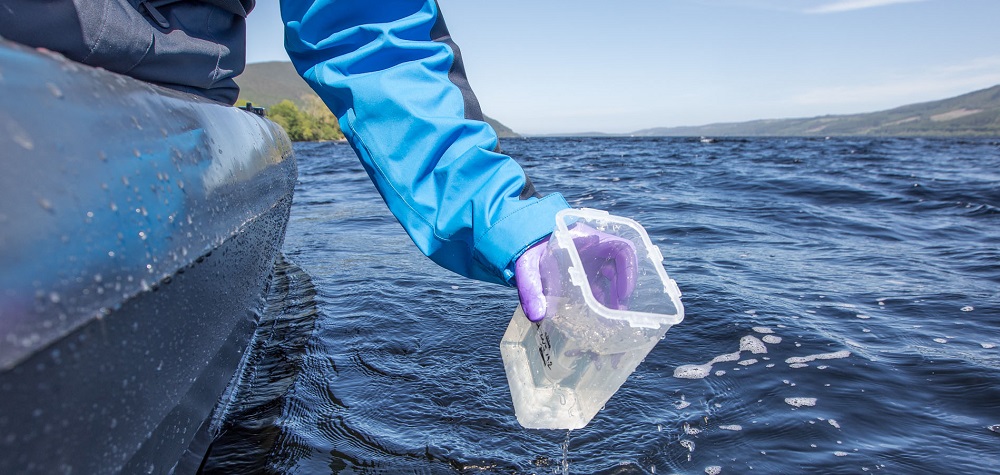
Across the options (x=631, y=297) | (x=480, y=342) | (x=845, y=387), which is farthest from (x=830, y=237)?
(x=631, y=297)

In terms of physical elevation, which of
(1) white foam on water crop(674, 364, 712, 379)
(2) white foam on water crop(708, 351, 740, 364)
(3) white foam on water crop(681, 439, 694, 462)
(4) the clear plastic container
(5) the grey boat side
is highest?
(5) the grey boat side

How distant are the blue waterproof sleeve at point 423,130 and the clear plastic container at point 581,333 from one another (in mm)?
123

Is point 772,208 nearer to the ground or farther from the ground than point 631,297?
nearer to the ground

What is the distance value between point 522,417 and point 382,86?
3.17 ft

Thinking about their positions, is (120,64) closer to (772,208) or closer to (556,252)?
(556,252)

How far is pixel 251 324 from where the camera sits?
238 cm

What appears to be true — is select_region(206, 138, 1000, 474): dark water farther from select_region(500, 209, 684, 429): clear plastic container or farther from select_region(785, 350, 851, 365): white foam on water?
select_region(500, 209, 684, 429): clear plastic container

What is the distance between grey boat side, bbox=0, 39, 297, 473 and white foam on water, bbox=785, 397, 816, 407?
2.47m

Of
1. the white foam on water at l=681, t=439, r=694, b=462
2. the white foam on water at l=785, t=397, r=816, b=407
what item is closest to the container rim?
the white foam on water at l=681, t=439, r=694, b=462

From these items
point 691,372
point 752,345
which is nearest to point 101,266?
point 691,372

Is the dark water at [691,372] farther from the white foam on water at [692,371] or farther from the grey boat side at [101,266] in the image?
the grey boat side at [101,266]

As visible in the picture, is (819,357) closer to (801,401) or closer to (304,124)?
(801,401)

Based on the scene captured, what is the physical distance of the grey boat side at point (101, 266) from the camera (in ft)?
2.34

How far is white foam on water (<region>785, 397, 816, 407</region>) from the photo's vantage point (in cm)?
275
